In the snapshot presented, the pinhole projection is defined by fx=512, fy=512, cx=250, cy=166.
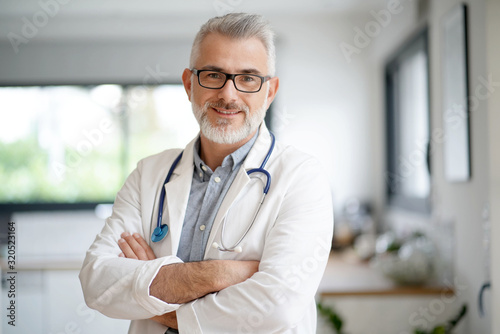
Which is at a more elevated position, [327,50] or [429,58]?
[327,50]

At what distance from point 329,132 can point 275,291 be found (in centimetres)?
315

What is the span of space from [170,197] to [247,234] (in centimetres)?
21

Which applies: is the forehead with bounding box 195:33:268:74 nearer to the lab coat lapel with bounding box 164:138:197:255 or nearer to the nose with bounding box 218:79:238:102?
the nose with bounding box 218:79:238:102

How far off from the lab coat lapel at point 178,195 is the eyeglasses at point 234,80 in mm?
192

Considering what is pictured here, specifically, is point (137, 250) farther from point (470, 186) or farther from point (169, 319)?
point (470, 186)

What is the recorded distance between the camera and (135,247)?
1.17 m

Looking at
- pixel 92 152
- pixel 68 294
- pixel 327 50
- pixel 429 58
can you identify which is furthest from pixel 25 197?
pixel 429 58

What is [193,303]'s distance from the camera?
1062 millimetres

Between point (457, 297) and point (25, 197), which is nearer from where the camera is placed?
point (457, 297)

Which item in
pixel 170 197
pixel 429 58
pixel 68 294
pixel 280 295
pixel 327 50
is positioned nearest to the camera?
pixel 280 295

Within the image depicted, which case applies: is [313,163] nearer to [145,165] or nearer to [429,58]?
[145,165]

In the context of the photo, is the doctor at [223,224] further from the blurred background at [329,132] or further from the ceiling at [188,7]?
the ceiling at [188,7]

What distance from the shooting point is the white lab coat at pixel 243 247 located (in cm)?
105

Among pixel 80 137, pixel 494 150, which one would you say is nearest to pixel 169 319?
pixel 494 150
